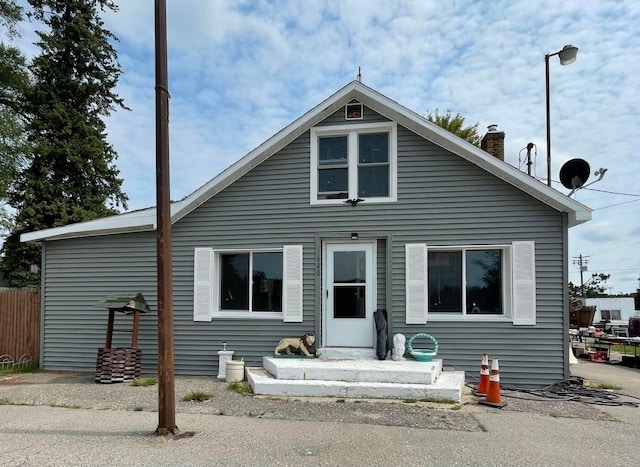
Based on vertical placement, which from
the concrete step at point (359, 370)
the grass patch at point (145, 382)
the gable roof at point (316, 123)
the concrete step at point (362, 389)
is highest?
the gable roof at point (316, 123)

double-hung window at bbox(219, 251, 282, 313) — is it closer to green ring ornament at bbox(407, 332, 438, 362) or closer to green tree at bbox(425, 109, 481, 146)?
green ring ornament at bbox(407, 332, 438, 362)

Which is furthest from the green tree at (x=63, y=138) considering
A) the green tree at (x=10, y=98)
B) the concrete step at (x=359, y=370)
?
the concrete step at (x=359, y=370)

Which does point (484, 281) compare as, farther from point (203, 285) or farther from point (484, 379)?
point (203, 285)

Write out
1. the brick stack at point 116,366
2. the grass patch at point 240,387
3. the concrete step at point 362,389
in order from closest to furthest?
the concrete step at point 362,389 → the grass patch at point 240,387 → the brick stack at point 116,366

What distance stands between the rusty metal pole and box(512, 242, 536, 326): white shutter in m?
5.91

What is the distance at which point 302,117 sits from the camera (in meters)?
8.80

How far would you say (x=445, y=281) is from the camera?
8555 millimetres

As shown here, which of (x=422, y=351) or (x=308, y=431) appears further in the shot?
(x=422, y=351)

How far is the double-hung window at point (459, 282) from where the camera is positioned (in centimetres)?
834

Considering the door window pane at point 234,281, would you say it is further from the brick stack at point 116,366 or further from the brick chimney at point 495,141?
the brick chimney at point 495,141

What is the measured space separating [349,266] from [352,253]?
26cm

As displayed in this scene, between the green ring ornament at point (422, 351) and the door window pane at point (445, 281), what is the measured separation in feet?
1.73

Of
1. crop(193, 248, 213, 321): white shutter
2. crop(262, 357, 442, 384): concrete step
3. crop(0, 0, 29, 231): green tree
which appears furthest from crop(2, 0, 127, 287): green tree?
crop(262, 357, 442, 384): concrete step

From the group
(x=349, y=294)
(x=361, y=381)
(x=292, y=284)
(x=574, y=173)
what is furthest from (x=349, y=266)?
(x=574, y=173)
